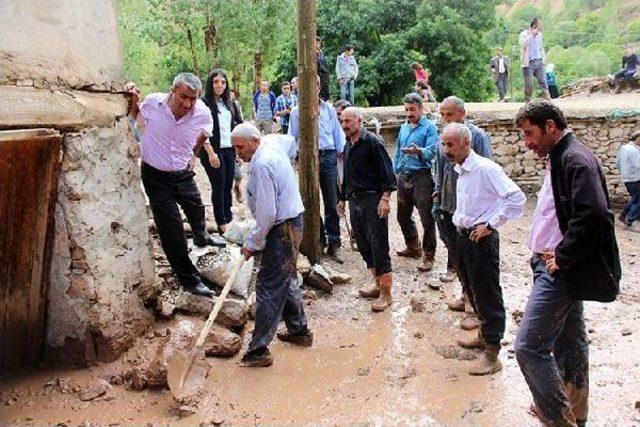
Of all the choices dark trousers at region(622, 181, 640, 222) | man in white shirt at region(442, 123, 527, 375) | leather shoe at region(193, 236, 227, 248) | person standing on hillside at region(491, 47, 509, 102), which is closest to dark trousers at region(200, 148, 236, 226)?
leather shoe at region(193, 236, 227, 248)

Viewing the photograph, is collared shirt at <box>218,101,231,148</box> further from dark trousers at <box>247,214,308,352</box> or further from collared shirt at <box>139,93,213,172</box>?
dark trousers at <box>247,214,308,352</box>

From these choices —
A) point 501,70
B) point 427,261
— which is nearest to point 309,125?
point 427,261

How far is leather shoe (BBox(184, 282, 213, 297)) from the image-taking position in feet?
15.2

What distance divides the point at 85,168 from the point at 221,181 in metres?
2.00

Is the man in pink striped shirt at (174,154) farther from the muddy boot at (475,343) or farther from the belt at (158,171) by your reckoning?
the muddy boot at (475,343)

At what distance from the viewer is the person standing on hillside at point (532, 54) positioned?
11.2 meters

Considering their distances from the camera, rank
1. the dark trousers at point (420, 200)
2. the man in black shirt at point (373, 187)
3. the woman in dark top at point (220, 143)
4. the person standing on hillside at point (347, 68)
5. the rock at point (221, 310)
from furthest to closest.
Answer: the person standing on hillside at point (347, 68) → the dark trousers at point (420, 200) → the woman in dark top at point (220, 143) → the man in black shirt at point (373, 187) → the rock at point (221, 310)

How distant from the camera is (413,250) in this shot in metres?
6.62

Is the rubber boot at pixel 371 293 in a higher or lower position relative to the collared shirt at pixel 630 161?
lower

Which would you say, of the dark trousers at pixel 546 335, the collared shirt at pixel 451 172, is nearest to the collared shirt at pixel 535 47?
the collared shirt at pixel 451 172

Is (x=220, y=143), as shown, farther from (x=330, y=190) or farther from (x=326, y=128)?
(x=330, y=190)

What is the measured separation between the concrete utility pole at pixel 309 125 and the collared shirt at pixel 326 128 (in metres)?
0.46

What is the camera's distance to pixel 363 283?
587 cm

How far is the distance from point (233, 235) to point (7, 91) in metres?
2.60
